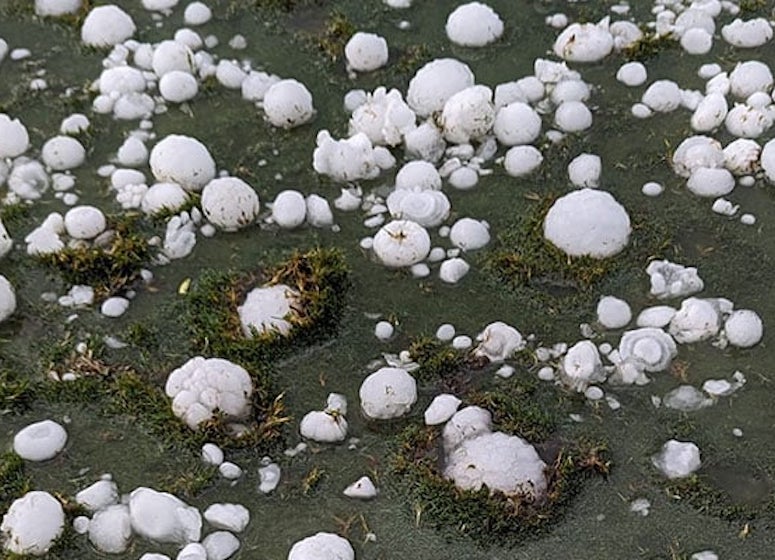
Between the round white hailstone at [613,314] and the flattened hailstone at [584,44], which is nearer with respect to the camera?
the round white hailstone at [613,314]

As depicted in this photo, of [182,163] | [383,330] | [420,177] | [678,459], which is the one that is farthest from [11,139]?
[678,459]

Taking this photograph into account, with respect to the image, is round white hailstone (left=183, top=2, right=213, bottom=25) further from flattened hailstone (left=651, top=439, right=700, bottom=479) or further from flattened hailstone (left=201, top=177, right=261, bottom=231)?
flattened hailstone (left=651, top=439, right=700, bottom=479)

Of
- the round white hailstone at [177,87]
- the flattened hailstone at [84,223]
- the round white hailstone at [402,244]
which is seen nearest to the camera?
the round white hailstone at [402,244]

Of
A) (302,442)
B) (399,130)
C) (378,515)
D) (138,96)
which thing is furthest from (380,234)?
(138,96)

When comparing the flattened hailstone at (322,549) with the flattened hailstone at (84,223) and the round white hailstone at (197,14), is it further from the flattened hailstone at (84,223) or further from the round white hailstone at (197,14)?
the round white hailstone at (197,14)

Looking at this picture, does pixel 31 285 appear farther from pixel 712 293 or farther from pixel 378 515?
pixel 712 293

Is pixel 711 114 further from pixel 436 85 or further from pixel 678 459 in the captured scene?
pixel 678 459

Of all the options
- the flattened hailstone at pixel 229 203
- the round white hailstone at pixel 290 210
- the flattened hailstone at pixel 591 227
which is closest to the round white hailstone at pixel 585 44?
the flattened hailstone at pixel 591 227
